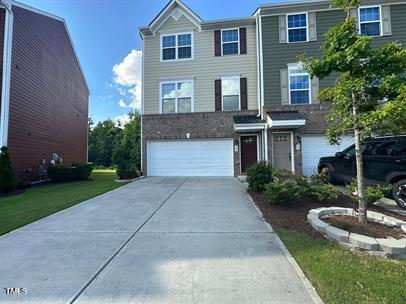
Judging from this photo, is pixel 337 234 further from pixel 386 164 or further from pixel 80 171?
pixel 80 171

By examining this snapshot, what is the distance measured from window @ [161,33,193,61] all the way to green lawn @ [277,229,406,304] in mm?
13018


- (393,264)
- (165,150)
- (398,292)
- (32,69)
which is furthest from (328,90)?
(32,69)

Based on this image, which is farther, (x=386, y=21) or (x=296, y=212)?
(x=386, y=21)

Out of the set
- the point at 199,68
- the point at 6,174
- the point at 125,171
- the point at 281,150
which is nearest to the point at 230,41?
the point at 199,68

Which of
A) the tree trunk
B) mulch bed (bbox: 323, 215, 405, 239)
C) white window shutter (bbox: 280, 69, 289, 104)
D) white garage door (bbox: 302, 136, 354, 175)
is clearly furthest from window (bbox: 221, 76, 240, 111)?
mulch bed (bbox: 323, 215, 405, 239)

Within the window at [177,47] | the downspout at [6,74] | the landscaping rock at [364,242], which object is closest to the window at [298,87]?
the window at [177,47]

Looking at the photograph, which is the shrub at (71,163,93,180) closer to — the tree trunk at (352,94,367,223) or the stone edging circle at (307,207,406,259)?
the stone edging circle at (307,207,406,259)

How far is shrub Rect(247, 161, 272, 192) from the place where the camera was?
26.9 feet

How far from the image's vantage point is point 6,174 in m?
10.5

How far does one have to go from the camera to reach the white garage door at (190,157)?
14.2 meters

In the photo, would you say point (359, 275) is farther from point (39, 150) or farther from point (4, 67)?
point (39, 150)

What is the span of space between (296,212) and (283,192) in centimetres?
57

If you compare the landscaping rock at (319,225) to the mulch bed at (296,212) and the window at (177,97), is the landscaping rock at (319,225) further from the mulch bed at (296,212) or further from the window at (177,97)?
the window at (177,97)

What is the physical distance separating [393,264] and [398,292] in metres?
0.86
